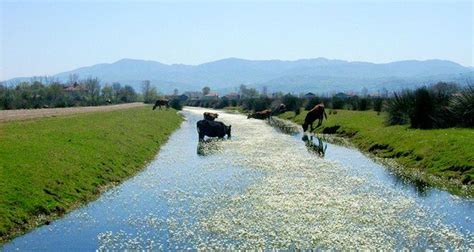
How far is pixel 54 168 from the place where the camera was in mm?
24609

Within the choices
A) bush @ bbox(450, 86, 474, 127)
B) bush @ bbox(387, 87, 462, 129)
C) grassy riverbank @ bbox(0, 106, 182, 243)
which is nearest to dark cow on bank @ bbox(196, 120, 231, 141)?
grassy riverbank @ bbox(0, 106, 182, 243)

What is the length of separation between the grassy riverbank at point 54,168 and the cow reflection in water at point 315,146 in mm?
13453

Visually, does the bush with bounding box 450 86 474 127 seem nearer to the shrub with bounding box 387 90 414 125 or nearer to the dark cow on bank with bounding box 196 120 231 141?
the shrub with bounding box 387 90 414 125

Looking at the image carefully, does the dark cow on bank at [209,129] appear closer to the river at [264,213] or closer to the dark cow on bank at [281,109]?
the river at [264,213]

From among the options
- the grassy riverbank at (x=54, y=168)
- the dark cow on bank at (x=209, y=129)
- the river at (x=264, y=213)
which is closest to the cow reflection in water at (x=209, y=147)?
the dark cow on bank at (x=209, y=129)

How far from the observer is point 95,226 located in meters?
18.8

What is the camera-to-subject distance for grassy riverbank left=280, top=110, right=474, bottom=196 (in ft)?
89.1

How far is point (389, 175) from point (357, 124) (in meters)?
26.1

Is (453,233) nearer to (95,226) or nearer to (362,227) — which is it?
(362,227)

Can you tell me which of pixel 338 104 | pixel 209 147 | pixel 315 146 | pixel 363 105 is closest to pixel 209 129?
pixel 209 147

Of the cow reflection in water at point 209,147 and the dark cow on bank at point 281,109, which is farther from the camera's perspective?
the dark cow on bank at point 281,109

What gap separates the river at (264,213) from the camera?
16.7 m

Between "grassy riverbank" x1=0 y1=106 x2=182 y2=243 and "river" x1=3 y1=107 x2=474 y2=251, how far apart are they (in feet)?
3.02

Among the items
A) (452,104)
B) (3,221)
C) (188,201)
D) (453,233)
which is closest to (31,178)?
(3,221)
